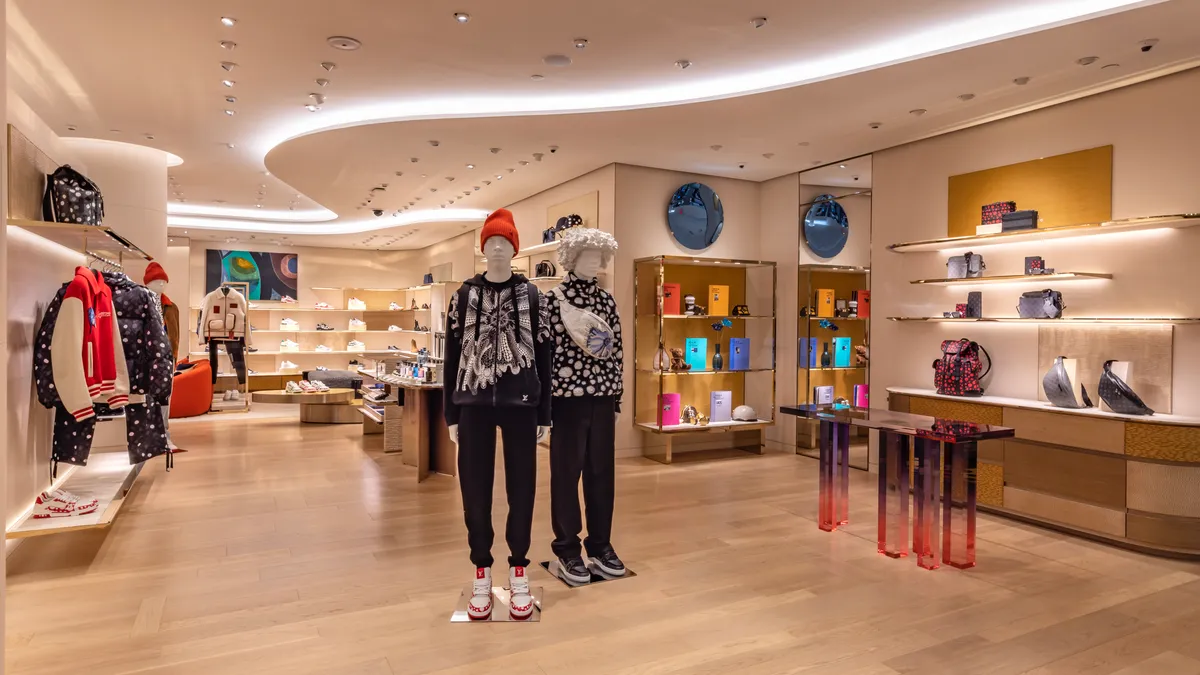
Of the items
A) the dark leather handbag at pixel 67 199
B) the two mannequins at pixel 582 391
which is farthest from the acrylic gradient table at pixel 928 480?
the dark leather handbag at pixel 67 199

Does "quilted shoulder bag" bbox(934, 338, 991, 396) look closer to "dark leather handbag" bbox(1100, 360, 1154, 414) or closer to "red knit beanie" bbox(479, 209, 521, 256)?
"dark leather handbag" bbox(1100, 360, 1154, 414)

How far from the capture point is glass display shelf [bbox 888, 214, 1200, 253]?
14.4 ft

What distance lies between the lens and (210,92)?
552 cm

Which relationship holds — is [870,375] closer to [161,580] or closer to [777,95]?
[777,95]

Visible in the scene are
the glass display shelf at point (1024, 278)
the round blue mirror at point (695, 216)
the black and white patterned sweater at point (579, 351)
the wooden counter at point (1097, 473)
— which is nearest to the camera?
the black and white patterned sweater at point (579, 351)

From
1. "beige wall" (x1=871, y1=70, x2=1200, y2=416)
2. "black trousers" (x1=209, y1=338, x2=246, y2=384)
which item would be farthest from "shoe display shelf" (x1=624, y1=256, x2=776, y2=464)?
"black trousers" (x1=209, y1=338, x2=246, y2=384)

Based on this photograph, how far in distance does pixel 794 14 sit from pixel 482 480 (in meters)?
3.17

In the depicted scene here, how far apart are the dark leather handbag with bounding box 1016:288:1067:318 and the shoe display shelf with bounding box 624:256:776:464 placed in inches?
108

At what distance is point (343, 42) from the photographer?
4.48m

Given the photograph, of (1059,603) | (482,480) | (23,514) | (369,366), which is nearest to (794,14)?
(482,480)

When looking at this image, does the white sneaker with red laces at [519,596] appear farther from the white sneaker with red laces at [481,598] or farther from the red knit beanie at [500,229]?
the red knit beanie at [500,229]

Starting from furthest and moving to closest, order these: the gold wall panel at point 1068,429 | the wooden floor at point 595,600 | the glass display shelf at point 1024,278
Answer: the glass display shelf at point 1024,278 < the gold wall panel at point 1068,429 < the wooden floor at point 595,600

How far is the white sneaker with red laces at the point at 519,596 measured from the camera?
3221mm

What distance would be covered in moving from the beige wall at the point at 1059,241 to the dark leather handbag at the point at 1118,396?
0.31 m
